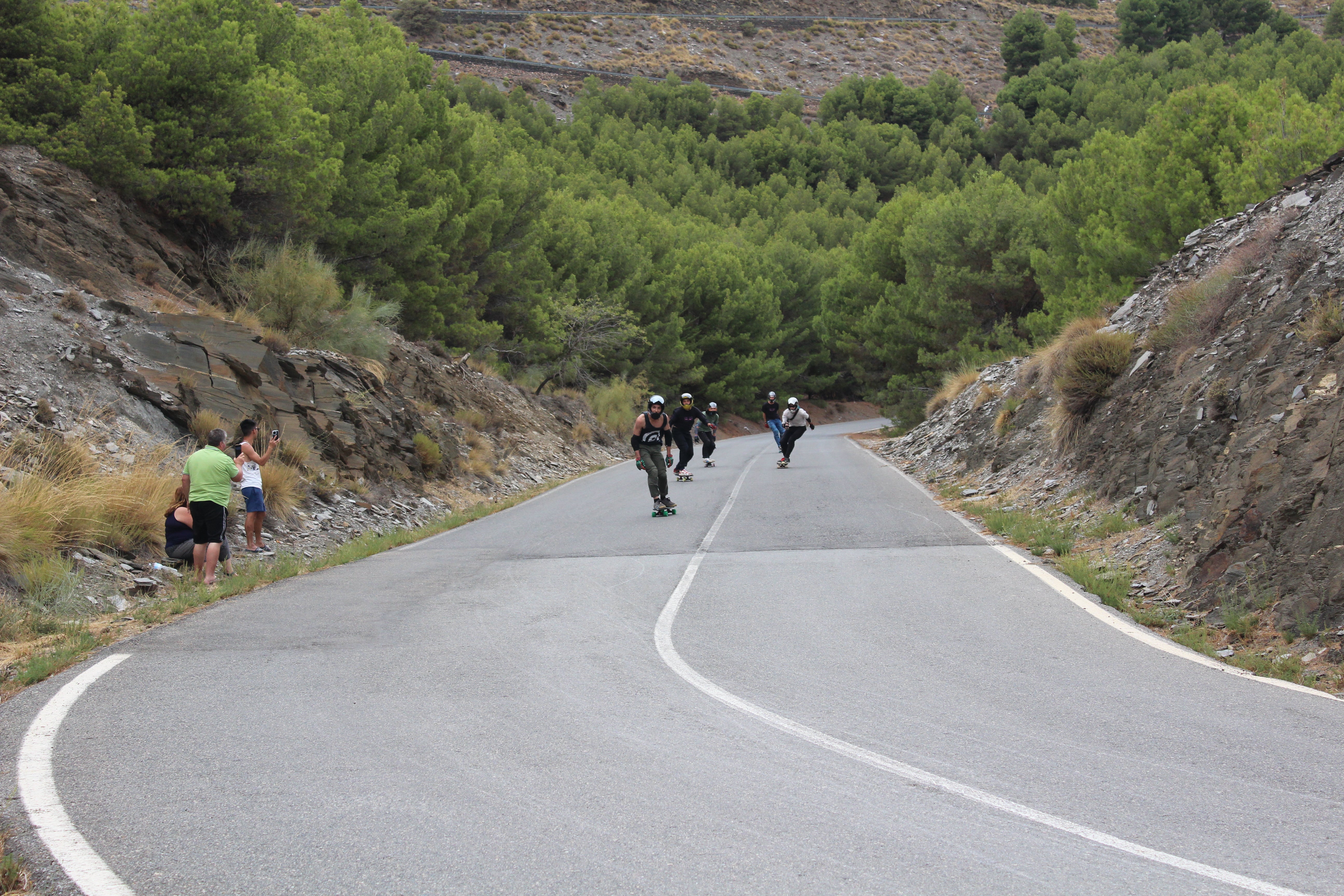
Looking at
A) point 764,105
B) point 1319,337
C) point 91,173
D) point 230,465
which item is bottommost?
point 230,465

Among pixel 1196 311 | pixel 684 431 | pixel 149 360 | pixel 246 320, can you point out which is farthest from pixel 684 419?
pixel 1196 311

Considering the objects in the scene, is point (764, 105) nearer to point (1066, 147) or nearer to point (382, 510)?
point (1066, 147)

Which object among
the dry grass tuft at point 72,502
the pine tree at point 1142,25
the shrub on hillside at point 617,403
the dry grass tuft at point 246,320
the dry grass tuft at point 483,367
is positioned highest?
the pine tree at point 1142,25

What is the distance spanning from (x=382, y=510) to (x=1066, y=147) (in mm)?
76399

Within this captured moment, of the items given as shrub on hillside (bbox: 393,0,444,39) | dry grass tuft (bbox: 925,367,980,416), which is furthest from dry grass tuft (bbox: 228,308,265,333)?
shrub on hillside (bbox: 393,0,444,39)

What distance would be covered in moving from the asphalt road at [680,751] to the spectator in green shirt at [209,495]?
5.48 ft

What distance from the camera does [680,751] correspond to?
4.91 meters

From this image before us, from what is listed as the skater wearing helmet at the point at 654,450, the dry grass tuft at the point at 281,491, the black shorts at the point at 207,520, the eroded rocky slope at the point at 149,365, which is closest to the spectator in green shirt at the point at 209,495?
the black shorts at the point at 207,520

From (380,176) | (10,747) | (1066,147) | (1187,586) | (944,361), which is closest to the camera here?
(10,747)

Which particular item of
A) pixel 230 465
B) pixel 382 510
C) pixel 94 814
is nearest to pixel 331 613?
pixel 230 465

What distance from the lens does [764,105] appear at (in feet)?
344

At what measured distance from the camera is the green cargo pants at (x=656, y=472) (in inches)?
622

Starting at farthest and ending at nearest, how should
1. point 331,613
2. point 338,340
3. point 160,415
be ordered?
1. point 338,340
2. point 160,415
3. point 331,613

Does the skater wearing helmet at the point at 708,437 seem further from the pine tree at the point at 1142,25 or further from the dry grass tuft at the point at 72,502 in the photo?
the pine tree at the point at 1142,25
